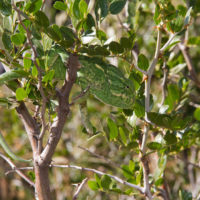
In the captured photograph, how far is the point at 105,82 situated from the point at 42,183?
0.23 m

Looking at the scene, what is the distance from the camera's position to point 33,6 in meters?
0.50

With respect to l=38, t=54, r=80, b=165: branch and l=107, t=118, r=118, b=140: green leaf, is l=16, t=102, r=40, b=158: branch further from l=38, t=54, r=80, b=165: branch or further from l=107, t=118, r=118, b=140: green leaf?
l=107, t=118, r=118, b=140: green leaf

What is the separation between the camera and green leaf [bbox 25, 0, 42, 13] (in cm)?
49

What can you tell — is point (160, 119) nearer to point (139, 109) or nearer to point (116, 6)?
point (139, 109)

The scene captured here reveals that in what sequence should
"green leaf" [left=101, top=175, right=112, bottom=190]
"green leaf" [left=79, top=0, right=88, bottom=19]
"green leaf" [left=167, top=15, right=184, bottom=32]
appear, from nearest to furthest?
"green leaf" [left=79, top=0, right=88, bottom=19]
"green leaf" [left=167, top=15, right=184, bottom=32]
"green leaf" [left=101, top=175, right=112, bottom=190]

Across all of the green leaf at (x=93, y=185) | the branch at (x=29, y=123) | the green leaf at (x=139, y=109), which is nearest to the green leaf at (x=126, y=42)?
the green leaf at (x=139, y=109)

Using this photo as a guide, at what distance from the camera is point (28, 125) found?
0.64m

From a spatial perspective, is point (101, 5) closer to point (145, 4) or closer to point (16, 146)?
point (145, 4)

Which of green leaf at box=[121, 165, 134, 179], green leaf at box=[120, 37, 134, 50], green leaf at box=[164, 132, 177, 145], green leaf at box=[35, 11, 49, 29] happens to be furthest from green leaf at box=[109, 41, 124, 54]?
green leaf at box=[121, 165, 134, 179]

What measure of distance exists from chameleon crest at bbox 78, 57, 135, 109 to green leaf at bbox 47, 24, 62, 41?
0.22 feet

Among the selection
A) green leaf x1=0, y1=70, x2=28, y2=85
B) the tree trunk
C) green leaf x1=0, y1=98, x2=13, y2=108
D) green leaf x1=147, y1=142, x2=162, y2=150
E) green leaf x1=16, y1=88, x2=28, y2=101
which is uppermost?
green leaf x1=0, y1=70, x2=28, y2=85

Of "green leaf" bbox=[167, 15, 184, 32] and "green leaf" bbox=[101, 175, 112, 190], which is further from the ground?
"green leaf" bbox=[167, 15, 184, 32]

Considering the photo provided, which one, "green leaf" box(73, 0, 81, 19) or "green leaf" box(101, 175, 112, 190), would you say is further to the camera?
"green leaf" box(101, 175, 112, 190)

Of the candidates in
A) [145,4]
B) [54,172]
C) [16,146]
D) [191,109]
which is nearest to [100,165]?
[54,172]
